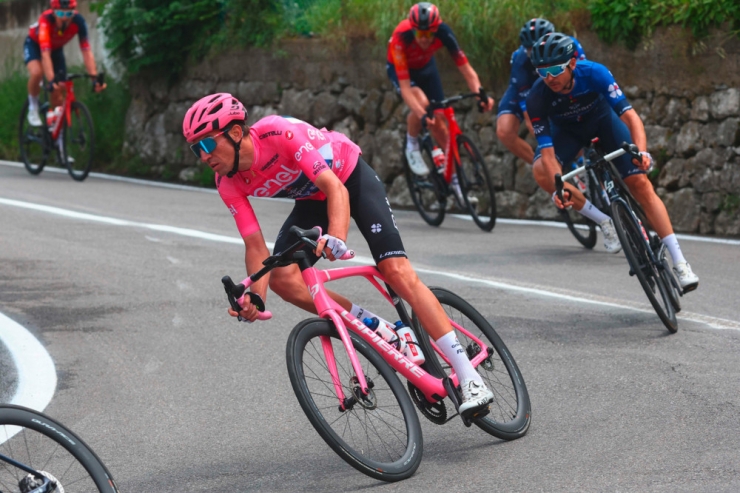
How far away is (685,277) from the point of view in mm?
7059

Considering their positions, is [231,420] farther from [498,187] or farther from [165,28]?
[165,28]

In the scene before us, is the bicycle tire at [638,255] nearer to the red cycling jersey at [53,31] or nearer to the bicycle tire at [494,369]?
the bicycle tire at [494,369]

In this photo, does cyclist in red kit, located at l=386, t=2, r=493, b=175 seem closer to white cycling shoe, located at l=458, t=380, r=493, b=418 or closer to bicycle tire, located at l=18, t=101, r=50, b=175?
bicycle tire, located at l=18, t=101, r=50, b=175

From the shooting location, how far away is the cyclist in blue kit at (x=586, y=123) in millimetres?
7160

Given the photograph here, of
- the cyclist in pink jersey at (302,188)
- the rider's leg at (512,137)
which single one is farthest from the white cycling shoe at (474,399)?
the rider's leg at (512,137)

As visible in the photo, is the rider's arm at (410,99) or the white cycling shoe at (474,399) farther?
the rider's arm at (410,99)

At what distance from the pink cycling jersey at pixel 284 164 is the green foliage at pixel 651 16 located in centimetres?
741

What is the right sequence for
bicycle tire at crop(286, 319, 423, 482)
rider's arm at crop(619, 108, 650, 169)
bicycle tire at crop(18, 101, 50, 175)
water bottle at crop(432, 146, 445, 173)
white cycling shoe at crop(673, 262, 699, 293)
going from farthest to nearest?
1. bicycle tire at crop(18, 101, 50, 175)
2. water bottle at crop(432, 146, 445, 173)
3. rider's arm at crop(619, 108, 650, 169)
4. white cycling shoe at crop(673, 262, 699, 293)
5. bicycle tire at crop(286, 319, 423, 482)

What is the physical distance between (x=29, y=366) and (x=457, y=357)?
9.74 feet

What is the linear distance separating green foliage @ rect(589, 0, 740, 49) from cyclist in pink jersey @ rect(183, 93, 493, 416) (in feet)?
24.2

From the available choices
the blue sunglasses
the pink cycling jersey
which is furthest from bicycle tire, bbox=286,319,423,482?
the blue sunglasses

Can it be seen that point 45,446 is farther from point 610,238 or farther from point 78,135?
point 78,135

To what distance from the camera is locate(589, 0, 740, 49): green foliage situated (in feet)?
37.0

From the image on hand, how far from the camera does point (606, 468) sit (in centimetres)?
454
